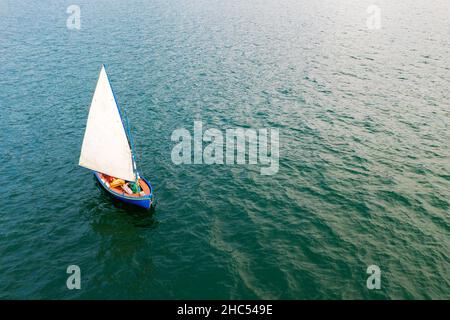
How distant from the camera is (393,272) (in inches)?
1149

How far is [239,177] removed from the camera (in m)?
41.1

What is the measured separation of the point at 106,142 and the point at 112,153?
131 centimetres

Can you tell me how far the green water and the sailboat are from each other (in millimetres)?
1914

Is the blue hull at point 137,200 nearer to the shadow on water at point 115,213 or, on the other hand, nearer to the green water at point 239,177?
the shadow on water at point 115,213

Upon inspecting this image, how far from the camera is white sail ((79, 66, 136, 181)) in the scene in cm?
3547

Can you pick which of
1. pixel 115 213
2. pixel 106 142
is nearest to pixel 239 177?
pixel 115 213

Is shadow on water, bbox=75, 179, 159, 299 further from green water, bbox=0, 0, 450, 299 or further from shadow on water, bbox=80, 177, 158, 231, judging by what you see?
green water, bbox=0, 0, 450, 299

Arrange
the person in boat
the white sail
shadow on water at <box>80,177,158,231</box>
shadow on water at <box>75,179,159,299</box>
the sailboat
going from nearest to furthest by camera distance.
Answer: shadow on water at <box>75,179,159,299</box>
shadow on water at <box>80,177,158,231</box>
the sailboat
the white sail
the person in boat

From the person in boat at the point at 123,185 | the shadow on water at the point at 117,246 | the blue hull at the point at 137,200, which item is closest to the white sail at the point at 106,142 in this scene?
the person in boat at the point at 123,185

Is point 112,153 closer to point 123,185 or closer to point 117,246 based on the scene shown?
point 123,185

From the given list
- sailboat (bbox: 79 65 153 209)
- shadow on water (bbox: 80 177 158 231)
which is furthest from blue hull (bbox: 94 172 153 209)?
shadow on water (bbox: 80 177 158 231)

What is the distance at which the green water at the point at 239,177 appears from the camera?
29078mm

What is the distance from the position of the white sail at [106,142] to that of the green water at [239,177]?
11.7ft
